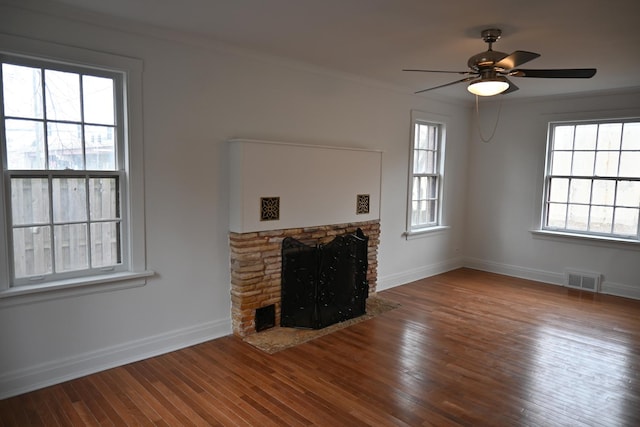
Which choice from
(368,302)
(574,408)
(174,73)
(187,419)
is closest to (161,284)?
(187,419)

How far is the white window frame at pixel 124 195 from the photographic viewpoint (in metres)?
2.85

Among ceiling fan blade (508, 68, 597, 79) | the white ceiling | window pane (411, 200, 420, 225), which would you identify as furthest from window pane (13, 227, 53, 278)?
window pane (411, 200, 420, 225)

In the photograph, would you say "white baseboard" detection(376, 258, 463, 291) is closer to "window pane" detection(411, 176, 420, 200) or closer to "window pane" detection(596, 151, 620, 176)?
"window pane" detection(411, 176, 420, 200)

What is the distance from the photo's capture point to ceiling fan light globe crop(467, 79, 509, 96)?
3133 mm

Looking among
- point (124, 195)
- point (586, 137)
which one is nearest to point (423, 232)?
point (586, 137)

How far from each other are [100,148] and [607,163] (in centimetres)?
592

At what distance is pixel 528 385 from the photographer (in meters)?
3.18

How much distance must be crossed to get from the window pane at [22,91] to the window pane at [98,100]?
0.94 ft

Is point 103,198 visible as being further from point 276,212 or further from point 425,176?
point 425,176

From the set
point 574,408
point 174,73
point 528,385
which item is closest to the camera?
point 574,408

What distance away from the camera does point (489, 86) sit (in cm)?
317

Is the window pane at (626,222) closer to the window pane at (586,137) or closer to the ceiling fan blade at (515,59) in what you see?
the window pane at (586,137)

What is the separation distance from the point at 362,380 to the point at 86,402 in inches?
74.6

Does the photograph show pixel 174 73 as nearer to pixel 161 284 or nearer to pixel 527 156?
pixel 161 284
